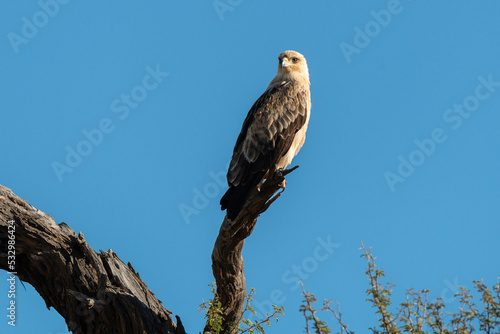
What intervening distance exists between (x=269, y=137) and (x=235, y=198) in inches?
41.7

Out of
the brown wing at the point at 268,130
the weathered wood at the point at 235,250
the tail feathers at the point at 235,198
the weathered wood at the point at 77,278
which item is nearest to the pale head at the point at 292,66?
the brown wing at the point at 268,130

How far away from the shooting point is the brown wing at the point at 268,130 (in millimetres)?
6457

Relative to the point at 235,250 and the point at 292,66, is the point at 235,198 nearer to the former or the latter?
the point at 235,250

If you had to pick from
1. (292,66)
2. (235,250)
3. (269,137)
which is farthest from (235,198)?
(292,66)

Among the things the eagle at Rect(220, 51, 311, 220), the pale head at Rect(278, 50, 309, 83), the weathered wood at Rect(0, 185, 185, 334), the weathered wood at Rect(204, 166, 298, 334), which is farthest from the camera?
the pale head at Rect(278, 50, 309, 83)

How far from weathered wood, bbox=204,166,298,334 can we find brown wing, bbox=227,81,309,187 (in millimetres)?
514

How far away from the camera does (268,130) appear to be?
6.89 m

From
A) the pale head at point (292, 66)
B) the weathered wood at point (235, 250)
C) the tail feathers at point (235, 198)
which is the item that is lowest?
the weathered wood at point (235, 250)

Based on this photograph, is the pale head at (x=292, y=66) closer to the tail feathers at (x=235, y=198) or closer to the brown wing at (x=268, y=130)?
the brown wing at (x=268, y=130)

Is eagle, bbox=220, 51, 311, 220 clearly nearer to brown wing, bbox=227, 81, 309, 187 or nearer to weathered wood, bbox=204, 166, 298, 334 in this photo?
brown wing, bbox=227, 81, 309, 187

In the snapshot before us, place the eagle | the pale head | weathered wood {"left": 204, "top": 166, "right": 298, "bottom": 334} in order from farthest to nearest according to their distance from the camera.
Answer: the pale head
the eagle
weathered wood {"left": 204, "top": 166, "right": 298, "bottom": 334}

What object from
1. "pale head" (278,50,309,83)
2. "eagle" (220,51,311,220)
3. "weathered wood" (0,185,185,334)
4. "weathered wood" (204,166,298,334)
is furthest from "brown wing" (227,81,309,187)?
"weathered wood" (0,185,185,334)

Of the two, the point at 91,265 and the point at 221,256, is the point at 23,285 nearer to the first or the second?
the point at 91,265

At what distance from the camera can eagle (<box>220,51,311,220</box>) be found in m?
6.23
